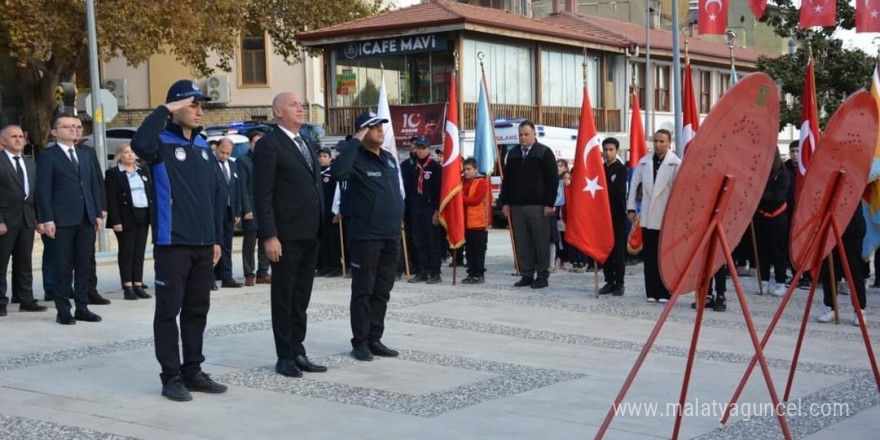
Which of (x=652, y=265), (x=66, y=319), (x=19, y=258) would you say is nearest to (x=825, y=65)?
(x=652, y=265)

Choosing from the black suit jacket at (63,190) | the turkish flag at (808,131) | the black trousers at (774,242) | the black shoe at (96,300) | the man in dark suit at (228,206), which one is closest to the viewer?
the black suit jacket at (63,190)

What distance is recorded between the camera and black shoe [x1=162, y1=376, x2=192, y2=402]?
7262mm

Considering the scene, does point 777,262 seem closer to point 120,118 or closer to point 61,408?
point 61,408

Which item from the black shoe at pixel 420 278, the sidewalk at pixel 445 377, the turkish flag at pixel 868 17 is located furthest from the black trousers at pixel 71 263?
the turkish flag at pixel 868 17

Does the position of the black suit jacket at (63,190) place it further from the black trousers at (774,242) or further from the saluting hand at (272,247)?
the black trousers at (774,242)

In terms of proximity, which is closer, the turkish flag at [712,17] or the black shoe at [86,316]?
the black shoe at [86,316]

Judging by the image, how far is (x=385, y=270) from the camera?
29.6 ft

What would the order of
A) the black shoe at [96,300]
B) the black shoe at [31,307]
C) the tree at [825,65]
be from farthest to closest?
the tree at [825,65], the black shoe at [96,300], the black shoe at [31,307]

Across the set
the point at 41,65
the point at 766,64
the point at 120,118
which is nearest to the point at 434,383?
the point at 766,64

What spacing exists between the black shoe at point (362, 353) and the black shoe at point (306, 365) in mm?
529

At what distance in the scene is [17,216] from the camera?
1189cm

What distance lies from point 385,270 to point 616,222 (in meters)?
5.66

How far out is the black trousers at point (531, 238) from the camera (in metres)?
14.2

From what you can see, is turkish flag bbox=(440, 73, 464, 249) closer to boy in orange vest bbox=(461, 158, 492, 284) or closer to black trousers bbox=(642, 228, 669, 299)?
boy in orange vest bbox=(461, 158, 492, 284)
